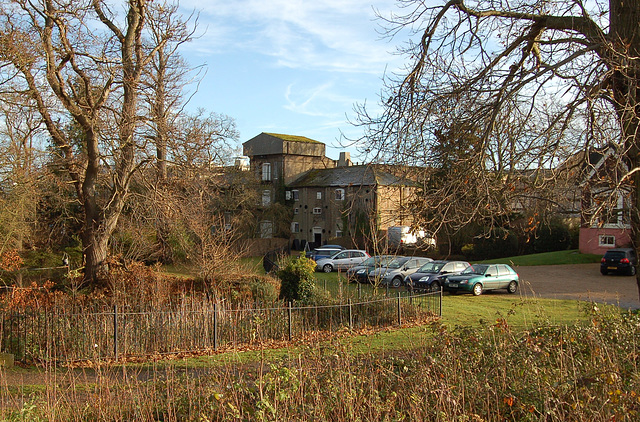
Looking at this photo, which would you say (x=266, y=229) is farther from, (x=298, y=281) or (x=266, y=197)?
(x=298, y=281)

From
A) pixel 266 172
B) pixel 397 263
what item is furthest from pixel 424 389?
pixel 266 172

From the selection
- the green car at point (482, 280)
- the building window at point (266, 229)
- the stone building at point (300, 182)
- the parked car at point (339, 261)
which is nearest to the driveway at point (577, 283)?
the green car at point (482, 280)

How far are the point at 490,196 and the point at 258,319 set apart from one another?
7574mm

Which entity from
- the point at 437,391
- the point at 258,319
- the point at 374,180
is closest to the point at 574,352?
the point at 437,391

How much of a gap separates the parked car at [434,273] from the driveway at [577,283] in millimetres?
3118

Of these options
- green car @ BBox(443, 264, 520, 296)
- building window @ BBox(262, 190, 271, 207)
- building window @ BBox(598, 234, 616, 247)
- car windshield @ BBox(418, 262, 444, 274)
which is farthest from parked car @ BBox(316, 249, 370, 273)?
building window @ BBox(262, 190, 271, 207)

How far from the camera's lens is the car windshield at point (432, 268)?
26.5m

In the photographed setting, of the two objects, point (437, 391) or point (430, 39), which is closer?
point (437, 391)

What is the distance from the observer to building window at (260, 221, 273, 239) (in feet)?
179

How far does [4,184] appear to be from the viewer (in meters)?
17.8

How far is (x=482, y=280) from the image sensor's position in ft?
81.5

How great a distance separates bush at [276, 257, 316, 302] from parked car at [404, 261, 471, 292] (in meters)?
7.99

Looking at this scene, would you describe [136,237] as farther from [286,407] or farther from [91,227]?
[286,407]

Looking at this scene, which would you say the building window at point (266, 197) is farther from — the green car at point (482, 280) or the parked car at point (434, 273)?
the green car at point (482, 280)
